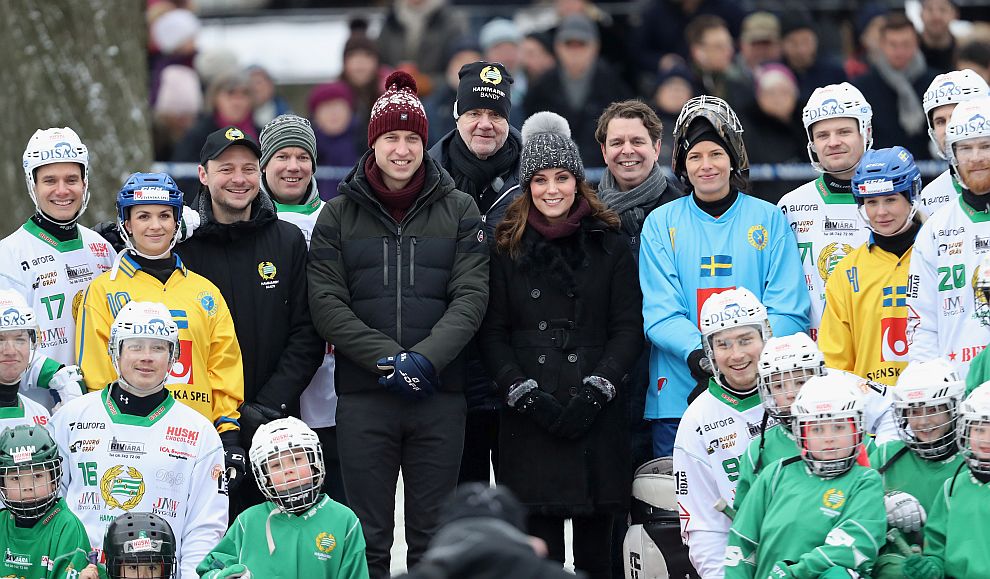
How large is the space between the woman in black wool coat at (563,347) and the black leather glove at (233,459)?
1.17m

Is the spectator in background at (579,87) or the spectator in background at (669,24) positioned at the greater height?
the spectator in background at (669,24)

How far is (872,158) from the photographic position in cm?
795

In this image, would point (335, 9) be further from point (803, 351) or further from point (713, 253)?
point (803, 351)

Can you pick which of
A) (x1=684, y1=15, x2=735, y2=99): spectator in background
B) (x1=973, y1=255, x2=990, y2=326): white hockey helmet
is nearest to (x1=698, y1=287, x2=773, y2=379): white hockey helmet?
(x1=973, y1=255, x2=990, y2=326): white hockey helmet

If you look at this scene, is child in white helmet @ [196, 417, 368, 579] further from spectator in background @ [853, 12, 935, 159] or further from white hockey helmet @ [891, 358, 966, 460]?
spectator in background @ [853, 12, 935, 159]

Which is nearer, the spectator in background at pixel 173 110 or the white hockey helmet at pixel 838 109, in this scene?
the white hockey helmet at pixel 838 109

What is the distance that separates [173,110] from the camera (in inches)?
528

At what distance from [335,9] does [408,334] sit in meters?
9.01

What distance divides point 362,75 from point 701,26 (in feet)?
8.20

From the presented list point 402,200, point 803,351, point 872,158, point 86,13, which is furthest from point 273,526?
point 86,13

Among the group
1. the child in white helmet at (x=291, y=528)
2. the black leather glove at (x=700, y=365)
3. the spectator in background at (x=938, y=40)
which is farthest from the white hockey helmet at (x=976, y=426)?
the spectator in background at (x=938, y=40)

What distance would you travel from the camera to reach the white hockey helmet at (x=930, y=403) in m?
7.07

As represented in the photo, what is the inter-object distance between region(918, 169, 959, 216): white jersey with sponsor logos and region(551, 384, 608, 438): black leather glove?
175 cm

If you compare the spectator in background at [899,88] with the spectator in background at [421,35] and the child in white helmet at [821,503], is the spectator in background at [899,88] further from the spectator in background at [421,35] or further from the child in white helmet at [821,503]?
the child in white helmet at [821,503]
